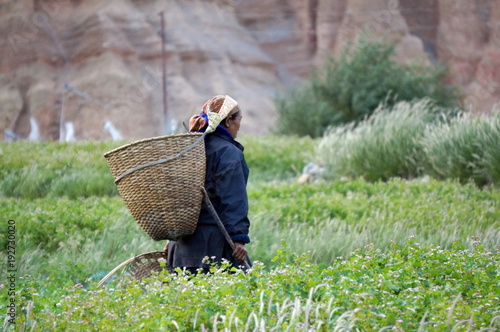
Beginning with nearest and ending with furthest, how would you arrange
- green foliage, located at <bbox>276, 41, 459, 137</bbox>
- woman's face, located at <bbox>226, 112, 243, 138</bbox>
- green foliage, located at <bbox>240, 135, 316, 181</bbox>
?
woman's face, located at <bbox>226, 112, 243, 138</bbox>, green foliage, located at <bbox>240, 135, 316, 181</bbox>, green foliage, located at <bbox>276, 41, 459, 137</bbox>

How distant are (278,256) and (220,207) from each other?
0.61 meters

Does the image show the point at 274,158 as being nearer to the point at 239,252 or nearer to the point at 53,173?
the point at 53,173

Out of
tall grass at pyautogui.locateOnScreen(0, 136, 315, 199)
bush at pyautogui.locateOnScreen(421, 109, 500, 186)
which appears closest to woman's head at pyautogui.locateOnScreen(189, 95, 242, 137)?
tall grass at pyautogui.locateOnScreen(0, 136, 315, 199)

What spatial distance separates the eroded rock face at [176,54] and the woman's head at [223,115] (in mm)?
29406

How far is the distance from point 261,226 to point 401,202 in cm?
228

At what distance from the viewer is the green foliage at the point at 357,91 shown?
27250mm

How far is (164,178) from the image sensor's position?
16.6 feet

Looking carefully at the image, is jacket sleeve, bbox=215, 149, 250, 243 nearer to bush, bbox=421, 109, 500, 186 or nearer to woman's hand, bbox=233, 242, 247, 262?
woman's hand, bbox=233, 242, 247, 262

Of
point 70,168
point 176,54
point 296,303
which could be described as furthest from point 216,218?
point 176,54

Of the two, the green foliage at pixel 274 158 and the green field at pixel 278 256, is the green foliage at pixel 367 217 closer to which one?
the green field at pixel 278 256

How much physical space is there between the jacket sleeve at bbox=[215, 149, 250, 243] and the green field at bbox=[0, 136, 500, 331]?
379mm

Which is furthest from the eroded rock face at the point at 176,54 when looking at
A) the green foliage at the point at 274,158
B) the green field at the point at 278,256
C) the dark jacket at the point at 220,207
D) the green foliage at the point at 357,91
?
the dark jacket at the point at 220,207

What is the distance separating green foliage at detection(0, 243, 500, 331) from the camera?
383cm

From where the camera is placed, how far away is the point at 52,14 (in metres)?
39.2
